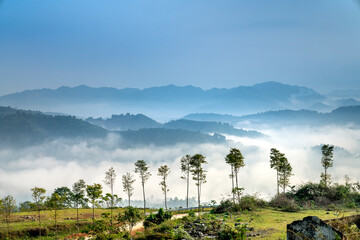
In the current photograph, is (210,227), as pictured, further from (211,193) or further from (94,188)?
(211,193)

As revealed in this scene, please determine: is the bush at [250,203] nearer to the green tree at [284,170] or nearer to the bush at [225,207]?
the bush at [225,207]

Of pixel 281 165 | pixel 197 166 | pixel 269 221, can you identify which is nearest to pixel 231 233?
pixel 269 221

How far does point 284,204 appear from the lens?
28.9 meters

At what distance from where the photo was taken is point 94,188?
24.2 metres

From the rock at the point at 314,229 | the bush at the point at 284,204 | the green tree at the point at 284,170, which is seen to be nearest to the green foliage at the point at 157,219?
the bush at the point at 284,204

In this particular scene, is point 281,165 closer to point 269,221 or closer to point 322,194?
point 322,194

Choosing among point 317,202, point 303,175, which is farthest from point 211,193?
point 317,202

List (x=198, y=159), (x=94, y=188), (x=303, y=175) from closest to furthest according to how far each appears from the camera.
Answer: (x=94, y=188) < (x=198, y=159) < (x=303, y=175)

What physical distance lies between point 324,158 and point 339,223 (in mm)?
42678

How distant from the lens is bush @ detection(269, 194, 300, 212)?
27.0 m

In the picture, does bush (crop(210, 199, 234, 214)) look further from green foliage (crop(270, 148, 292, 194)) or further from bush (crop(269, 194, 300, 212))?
green foliage (crop(270, 148, 292, 194))

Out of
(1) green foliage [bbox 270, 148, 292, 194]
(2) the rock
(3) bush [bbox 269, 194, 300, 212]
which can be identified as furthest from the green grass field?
(1) green foliage [bbox 270, 148, 292, 194]

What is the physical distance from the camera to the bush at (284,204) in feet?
88.6

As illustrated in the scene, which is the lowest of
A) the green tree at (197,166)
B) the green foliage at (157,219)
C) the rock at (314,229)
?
the green foliage at (157,219)
